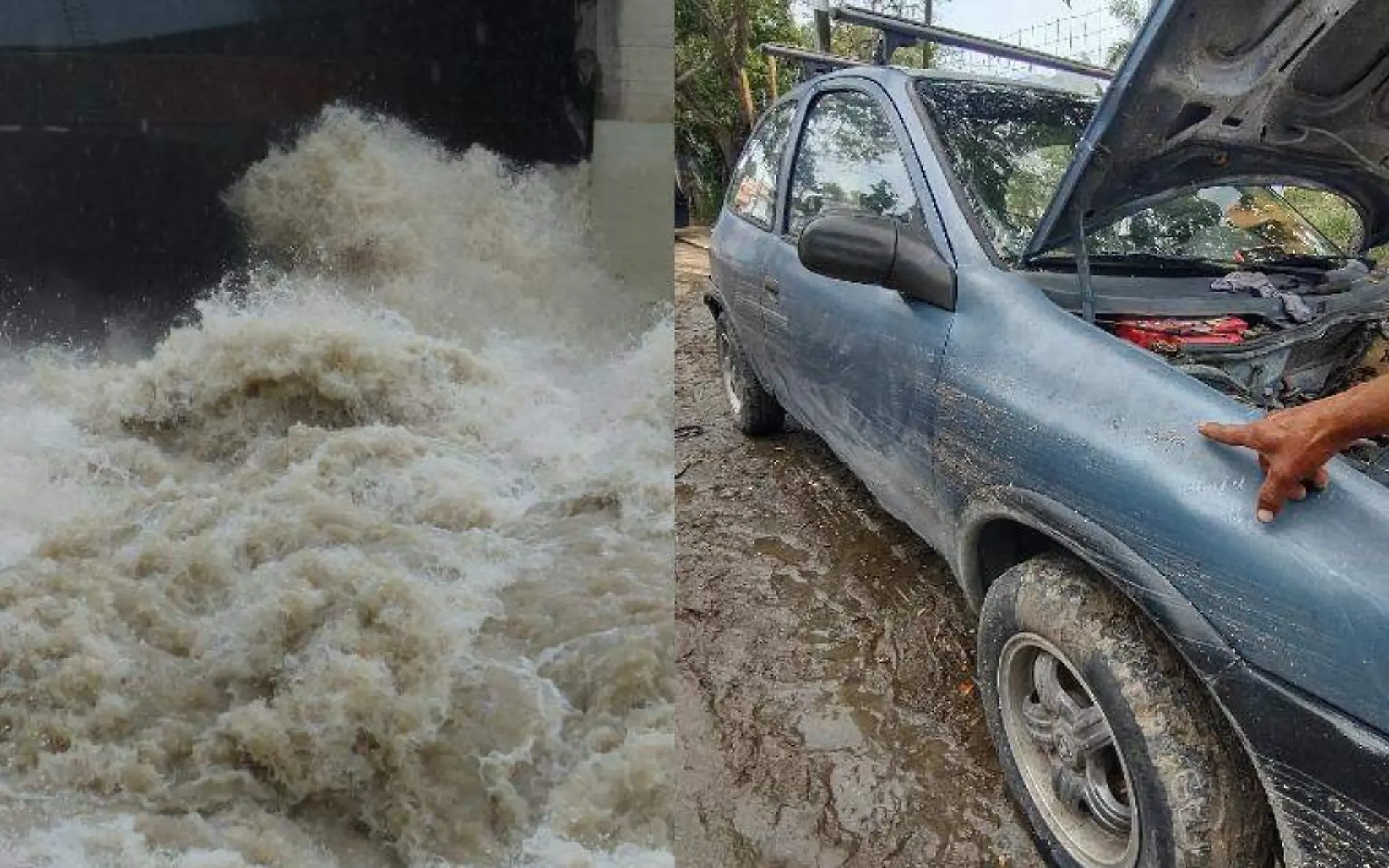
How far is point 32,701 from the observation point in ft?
4.29

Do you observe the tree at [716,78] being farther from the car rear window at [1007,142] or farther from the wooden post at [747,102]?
the car rear window at [1007,142]

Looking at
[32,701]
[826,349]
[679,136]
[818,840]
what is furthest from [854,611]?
[679,136]

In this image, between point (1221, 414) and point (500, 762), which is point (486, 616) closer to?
point (500, 762)

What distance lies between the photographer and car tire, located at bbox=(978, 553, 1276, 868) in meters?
1.43

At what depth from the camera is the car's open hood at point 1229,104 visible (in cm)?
163

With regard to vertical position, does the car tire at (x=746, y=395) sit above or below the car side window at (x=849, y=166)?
below

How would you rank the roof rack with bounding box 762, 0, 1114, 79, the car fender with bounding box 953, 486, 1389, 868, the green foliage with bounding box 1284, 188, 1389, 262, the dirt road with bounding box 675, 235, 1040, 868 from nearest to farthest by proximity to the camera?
the car fender with bounding box 953, 486, 1389, 868 < the dirt road with bounding box 675, 235, 1040, 868 < the roof rack with bounding box 762, 0, 1114, 79 < the green foliage with bounding box 1284, 188, 1389, 262

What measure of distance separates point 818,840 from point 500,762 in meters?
0.73

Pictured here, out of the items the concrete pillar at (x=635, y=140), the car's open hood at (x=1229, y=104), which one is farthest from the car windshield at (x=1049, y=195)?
the concrete pillar at (x=635, y=140)

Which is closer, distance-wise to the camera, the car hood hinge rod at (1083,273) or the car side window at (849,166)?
the car hood hinge rod at (1083,273)

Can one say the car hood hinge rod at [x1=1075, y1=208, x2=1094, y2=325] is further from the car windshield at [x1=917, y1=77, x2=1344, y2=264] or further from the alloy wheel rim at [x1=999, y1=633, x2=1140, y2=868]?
the alloy wheel rim at [x1=999, y1=633, x2=1140, y2=868]

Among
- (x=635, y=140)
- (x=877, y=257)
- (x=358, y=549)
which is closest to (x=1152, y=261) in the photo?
(x=877, y=257)

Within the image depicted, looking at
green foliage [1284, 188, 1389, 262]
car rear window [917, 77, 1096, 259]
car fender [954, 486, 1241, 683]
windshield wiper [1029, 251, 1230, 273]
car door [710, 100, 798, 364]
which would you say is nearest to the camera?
car fender [954, 486, 1241, 683]

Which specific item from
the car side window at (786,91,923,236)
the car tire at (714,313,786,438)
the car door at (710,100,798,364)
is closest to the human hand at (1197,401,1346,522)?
the car side window at (786,91,923,236)
